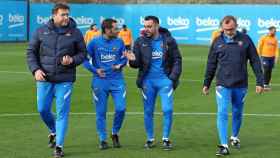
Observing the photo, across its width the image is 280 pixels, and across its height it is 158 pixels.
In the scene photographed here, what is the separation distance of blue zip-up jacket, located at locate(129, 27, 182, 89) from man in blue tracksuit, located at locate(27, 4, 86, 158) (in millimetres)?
1088

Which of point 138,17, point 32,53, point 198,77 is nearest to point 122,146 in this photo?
point 32,53

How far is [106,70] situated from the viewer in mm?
11430

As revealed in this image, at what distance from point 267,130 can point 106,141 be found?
345 centimetres

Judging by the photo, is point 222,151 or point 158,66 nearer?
point 222,151

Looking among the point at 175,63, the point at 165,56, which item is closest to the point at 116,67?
the point at 165,56

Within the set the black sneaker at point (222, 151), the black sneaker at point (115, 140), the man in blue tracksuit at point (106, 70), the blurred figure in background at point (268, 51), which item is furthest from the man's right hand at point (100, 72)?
the blurred figure in background at point (268, 51)

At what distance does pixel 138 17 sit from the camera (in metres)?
54.6

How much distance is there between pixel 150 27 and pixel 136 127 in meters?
2.85

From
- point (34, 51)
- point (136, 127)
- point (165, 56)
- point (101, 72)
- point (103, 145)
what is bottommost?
point (136, 127)

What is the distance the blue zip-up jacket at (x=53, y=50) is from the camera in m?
10.6

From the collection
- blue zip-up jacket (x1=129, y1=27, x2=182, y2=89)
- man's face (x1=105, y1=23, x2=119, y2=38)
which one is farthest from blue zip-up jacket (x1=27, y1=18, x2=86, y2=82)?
blue zip-up jacket (x1=129, y1=27, x2=182, y2=89)

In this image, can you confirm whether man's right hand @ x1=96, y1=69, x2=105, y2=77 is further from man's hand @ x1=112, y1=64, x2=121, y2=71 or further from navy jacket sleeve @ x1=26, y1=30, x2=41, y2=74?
navy jacket sleeve @ x1=26, y1=30, x2=41, y2=74

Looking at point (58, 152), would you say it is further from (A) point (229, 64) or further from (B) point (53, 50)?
(A) point (229, 64)

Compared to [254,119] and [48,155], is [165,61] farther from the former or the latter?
[254,119]
